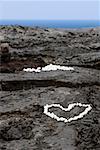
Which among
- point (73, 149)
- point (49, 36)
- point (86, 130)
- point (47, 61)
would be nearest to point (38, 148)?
point (73, 149)

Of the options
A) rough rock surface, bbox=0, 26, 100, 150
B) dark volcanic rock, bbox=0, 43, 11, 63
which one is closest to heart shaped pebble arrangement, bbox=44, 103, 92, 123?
rough rock surface, bbox=0, 26, 100, 150

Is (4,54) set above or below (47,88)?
above

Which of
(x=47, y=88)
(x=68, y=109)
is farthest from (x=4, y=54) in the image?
(x=68, y=109)

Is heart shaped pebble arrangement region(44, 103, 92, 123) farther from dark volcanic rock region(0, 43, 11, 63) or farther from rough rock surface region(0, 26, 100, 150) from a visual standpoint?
dark volcanic rock region(0, 43, 11, 63)

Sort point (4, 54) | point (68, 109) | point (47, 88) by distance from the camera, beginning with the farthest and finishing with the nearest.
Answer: point (4, 54) < point (47, 88) < point (68, 109)

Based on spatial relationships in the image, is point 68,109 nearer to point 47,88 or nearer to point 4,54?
point 47,88

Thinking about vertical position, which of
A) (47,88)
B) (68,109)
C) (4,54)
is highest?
(4,54)

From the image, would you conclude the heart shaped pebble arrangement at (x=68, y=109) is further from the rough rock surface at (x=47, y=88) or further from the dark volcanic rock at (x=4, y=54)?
the dark volcanic rock at (x=4, y=54)

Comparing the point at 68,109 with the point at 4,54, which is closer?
the point at 68,109
